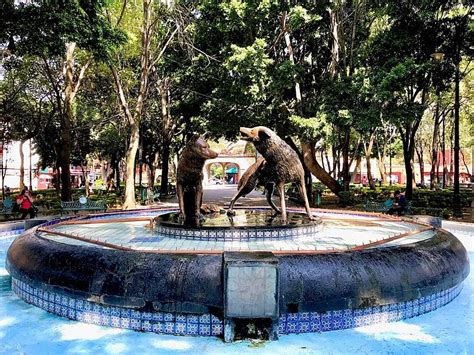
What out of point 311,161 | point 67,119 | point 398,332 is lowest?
point 398,332

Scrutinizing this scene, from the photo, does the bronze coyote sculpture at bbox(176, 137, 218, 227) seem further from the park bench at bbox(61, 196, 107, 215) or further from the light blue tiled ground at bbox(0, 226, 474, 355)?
the park bench at bbox(61, 196, 107, 215)

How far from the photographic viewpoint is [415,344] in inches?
196

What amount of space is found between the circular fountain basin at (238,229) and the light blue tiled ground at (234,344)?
2771 mm

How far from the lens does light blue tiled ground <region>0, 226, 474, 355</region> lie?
4.80 meters

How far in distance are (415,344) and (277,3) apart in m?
15.9

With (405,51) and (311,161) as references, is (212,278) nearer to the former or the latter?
(405,51)

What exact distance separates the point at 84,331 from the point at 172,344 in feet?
3.83

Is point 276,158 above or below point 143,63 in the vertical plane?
below

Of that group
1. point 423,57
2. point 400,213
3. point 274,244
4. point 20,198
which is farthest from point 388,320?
point 423,57

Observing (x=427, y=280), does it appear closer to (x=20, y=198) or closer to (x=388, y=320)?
(x=388, y=320)

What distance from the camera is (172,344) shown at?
4953 millimetres

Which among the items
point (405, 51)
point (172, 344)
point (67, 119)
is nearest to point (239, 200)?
point (67, 119)

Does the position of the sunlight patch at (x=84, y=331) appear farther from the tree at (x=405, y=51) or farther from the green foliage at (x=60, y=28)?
the tree at (x=405, y=51)

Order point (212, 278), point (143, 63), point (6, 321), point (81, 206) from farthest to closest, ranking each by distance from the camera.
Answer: point (143, 63), point (81, 206), point (6, 321), point (212, 278)
